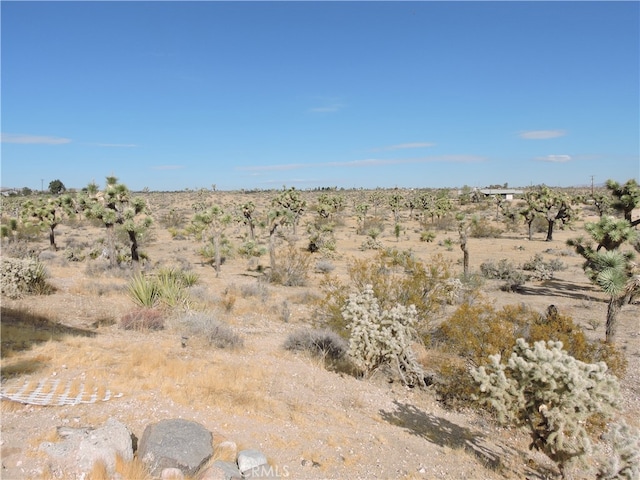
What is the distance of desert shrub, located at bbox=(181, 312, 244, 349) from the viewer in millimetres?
9555

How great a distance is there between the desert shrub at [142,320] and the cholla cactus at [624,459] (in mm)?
8934

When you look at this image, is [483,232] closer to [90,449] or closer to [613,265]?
[613,265]

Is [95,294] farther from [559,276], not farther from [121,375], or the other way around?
[559,276]

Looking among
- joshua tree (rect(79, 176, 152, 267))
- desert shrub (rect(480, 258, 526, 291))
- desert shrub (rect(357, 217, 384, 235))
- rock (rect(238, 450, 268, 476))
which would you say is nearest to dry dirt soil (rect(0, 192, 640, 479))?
rock (rect(238, 450, 268, 476))

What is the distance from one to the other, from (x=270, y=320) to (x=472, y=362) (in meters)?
6.19

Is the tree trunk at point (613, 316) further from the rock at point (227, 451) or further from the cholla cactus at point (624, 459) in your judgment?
the rock at point (227, 451)

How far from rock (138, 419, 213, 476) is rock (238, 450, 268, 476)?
0.36 m

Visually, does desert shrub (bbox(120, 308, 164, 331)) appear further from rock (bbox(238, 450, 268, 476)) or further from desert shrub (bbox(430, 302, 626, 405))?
desert shrub (bbox(430, 302, 626, 405))

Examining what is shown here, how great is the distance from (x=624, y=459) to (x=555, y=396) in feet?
3.20

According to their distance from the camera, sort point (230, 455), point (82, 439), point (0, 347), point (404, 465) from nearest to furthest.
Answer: point (82, 439) → point (230, 455) → point (404, 465) → point (0, 347)

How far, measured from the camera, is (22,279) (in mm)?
12281

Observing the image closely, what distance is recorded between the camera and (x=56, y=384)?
6320 mm

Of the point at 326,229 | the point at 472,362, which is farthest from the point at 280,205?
the point at 472,362

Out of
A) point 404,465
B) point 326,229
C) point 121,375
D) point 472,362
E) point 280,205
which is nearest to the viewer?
point 404,465
